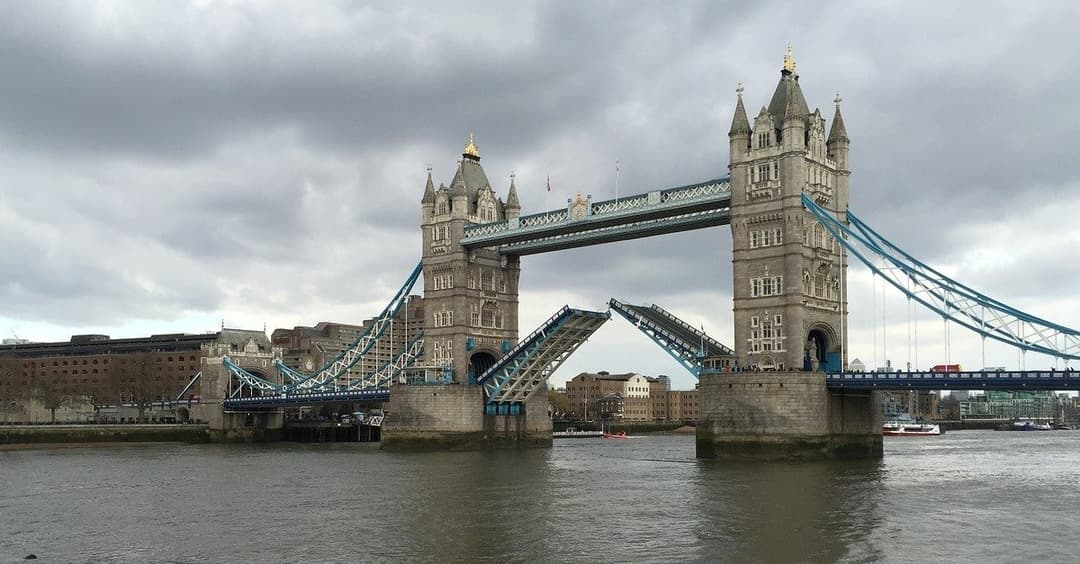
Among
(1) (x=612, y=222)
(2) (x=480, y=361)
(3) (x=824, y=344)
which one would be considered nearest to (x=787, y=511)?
(3) (x=824, y=344)

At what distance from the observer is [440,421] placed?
242 ft

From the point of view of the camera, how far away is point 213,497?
4056 centimetres

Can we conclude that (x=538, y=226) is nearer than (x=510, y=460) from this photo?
No

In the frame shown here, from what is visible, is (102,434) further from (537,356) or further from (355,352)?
(537,356)

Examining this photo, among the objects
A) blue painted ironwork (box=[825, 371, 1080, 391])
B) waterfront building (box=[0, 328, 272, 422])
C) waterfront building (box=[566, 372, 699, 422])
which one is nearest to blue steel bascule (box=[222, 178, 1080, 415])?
blue painted ironwork (box=[825, 371, 1080, 391])

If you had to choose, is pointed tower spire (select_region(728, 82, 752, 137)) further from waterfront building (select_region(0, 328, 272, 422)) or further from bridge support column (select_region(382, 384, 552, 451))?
waterfront building (select_region(0, 328, 272, 422))

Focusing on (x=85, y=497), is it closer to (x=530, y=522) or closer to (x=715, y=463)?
(x=530, y=522)

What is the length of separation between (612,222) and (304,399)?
3656 centimetres

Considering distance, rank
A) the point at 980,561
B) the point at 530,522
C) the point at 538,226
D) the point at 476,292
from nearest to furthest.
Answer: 1. the point at 980,561
2. the point at 530,522
3. the point at 538,226
4. the point at 476,292

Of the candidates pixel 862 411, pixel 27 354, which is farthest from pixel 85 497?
pixel 27 354

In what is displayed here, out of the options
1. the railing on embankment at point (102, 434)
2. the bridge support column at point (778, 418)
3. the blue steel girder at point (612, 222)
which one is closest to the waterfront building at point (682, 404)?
the railing on embankment at point (102, 434)

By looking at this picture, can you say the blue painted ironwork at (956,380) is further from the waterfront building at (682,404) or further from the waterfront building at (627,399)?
the waterfront building at (682,404)

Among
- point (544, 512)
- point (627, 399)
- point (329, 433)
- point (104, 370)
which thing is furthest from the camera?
point (627, 399)

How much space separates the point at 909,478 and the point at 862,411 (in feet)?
37.7
